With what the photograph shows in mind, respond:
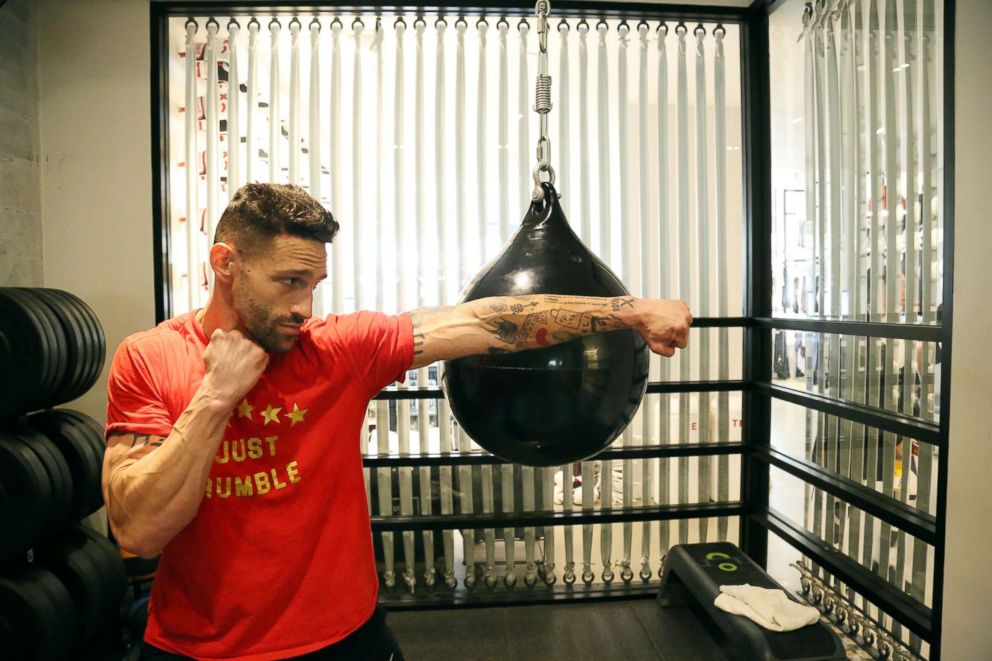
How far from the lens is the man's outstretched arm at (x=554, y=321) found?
117 centimetres

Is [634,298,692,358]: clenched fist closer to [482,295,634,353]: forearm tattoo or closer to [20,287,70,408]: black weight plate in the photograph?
[482,295,634,353]: forearm tattoo

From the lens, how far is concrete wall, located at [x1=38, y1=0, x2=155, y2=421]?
2918 millimetres

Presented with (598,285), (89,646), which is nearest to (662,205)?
(598,285)

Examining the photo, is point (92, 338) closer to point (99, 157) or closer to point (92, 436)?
point (92, 436)

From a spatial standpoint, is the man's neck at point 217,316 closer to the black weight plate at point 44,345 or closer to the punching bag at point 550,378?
the punching bag at point 550,378

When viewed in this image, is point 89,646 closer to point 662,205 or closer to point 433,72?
point 433,72

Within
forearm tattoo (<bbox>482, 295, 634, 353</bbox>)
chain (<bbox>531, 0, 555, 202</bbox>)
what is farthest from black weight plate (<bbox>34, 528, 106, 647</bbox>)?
chain (<bbox>531, 0, 555, 202</bbox>)

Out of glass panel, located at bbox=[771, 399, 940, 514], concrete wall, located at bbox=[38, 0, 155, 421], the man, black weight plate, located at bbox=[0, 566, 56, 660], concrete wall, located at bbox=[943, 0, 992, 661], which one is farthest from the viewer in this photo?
concrete wall, located at bbox=[38, 0, 155, 421]

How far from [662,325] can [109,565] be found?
252 centimetres

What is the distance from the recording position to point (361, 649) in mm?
1285

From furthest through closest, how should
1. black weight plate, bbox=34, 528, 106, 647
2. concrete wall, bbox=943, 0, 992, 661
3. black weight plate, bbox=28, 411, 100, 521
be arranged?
black weight plate, bbox=28, 411, 100, 521 < black weight plate, bbox=34, 528, 106, 647 < concrete wall, bbox=943, 0, 992, 661

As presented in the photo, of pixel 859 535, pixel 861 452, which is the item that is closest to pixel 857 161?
pixel 861 452

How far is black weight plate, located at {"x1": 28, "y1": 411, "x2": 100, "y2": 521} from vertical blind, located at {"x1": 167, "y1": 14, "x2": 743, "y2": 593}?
0.84 metres

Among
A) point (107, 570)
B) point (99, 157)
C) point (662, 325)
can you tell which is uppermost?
point (99, 157)
